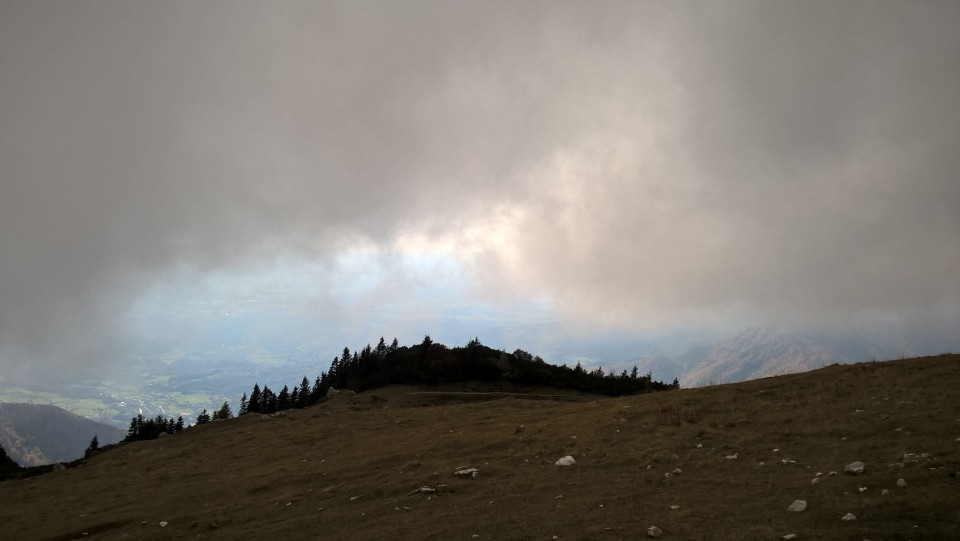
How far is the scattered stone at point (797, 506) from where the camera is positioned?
45.8 ft

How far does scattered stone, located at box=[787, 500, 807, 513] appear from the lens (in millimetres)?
13970

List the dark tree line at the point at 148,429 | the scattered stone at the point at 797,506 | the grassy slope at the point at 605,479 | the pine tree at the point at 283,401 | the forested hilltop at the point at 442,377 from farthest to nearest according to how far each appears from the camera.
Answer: the pine tree at the point at 283,401 → the forested hilltop at the point at 442,377 → the dark tree line at the point at 148,429 → the grassy slope at the point at 605,479 → the scattered stone at the point at 797,506

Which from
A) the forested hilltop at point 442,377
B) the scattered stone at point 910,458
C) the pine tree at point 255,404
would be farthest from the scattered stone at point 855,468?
the pine tree at point 255,404

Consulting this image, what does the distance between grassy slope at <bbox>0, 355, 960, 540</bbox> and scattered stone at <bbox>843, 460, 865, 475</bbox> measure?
0.23 metres

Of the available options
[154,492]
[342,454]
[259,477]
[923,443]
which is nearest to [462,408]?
[342,454]

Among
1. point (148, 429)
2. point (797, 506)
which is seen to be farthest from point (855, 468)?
point (148, 429)

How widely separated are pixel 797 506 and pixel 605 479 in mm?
8437

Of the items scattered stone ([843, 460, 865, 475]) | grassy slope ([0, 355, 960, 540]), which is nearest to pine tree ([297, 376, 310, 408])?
grassy slope ([0, 355, 960, 540])

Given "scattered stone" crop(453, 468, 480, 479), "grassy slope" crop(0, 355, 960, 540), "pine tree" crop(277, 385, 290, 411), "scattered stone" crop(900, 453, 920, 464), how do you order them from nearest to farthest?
1. "grassy slope" crop(0, 355, 960, 540)
2. "scattered stone" crop(900, 453, 920, 464)
3. "scattered stone" crop(453, 468, 480, 479)
4. "pine tree" crop(277, 385, 290, 411)

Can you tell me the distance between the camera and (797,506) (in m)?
14.1

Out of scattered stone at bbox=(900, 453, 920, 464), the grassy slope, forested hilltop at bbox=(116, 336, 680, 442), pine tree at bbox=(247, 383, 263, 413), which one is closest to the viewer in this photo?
the grassy slope

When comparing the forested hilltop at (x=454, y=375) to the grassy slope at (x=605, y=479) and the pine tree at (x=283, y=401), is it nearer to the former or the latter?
the pine tree at (x=283, y=401)

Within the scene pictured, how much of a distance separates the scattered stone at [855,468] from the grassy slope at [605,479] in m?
0.23

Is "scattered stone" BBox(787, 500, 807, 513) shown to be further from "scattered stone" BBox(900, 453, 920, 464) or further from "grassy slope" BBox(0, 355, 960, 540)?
"scattered stone" BBox(900, 453, 920, 464)
